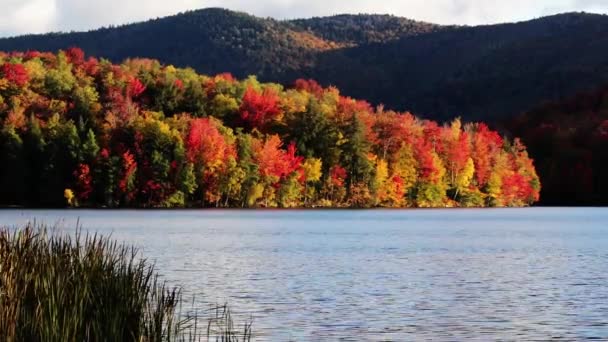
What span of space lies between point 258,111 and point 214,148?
1271cm

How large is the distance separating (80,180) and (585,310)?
79.9m

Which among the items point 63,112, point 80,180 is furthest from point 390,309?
point 63,112

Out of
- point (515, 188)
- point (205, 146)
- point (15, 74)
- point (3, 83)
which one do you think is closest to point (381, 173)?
point (205, 146)

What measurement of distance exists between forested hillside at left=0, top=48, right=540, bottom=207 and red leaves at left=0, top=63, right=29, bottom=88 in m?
0.13

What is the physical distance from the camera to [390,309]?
87.9 ft

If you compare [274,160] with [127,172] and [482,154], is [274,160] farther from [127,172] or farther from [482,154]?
[482,154]

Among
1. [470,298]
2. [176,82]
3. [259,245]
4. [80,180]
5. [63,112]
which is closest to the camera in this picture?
[470,298]

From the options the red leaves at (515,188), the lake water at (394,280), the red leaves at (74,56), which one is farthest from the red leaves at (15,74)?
the red leaves at (515,188)

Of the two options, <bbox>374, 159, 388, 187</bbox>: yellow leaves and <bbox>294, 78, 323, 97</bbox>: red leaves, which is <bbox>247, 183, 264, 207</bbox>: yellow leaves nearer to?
<bbox>374, 159, 388, 187</bbox>: yellow leaves

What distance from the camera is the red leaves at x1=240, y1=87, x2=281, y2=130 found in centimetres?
11738

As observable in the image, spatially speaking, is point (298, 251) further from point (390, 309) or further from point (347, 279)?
point (390, 309)

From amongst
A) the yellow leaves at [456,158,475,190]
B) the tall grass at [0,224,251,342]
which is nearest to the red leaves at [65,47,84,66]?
the yellow leaves at [456,158,475,190]

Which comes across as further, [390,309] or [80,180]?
[80,180]

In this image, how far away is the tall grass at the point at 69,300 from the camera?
1454 cm
